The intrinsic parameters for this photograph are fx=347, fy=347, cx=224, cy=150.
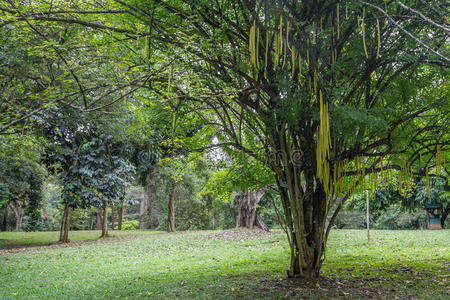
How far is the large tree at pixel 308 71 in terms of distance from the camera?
4.51 m

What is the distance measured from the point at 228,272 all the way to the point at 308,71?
4930 mm

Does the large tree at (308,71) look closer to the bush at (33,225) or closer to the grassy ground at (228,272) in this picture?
the grassy ground at (228,272)

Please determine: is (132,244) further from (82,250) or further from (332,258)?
(332,258)

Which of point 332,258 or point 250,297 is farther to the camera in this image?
point 332,258

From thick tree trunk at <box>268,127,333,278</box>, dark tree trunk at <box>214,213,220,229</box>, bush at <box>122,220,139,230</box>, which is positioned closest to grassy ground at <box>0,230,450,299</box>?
thick tree trunk at <box>268,127,333,278</box>

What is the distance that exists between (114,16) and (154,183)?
20817mm

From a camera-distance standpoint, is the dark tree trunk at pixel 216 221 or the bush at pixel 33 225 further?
the dark tree trunk at pixel 216 221

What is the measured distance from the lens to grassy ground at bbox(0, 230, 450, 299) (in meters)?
5.69

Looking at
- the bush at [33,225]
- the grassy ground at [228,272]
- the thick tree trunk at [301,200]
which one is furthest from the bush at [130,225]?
the thick tree trunk at [301,200]

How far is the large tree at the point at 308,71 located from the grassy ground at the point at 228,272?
83cm

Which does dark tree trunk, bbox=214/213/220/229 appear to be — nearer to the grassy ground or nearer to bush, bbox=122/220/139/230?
bush, bbox=122/220/139/230

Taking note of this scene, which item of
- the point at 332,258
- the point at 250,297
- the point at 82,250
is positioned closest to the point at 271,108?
the point at 250,297

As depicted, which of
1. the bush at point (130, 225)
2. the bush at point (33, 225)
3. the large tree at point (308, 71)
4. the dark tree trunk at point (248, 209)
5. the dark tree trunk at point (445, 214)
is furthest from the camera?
the bush at point (130, 225)

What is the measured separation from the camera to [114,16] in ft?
16.3
